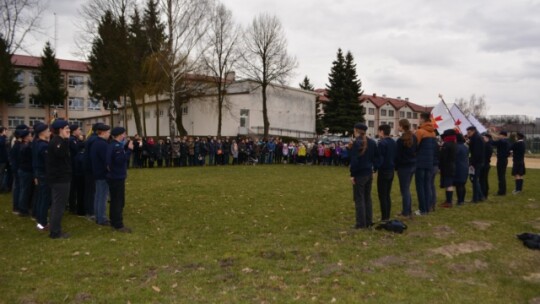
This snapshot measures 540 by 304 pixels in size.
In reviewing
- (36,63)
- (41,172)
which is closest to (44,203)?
(41,172)

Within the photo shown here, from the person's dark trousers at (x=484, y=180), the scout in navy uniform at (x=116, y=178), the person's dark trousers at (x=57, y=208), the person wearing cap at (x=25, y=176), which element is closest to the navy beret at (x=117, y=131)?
the scout in navy uniform at (x=116, y=178)

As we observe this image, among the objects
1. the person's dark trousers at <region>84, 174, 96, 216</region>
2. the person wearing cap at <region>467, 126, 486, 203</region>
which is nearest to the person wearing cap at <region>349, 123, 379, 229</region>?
the person wearing cap at <region>467, 126, 486, 203</region>

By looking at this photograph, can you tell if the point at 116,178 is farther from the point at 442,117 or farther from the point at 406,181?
the point at 442,117

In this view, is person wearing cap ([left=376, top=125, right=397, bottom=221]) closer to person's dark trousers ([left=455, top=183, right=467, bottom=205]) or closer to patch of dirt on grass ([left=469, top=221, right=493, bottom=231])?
patch of dirt on grass ([left=469, top=221, right=493, bottom=231])

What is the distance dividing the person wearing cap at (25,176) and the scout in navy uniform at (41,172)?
0.91 m

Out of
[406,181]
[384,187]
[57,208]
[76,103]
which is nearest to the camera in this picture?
[57,208]

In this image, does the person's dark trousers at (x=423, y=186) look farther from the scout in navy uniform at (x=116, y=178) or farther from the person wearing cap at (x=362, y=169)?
the scout in navy uniform at (x=116, y=178)

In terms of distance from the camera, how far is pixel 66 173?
26.3ft

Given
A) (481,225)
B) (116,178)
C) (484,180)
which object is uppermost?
(116,178)

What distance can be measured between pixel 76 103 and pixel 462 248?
79.4 m

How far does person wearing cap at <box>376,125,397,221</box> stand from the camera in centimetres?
898

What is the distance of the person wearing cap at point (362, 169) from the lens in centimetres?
832

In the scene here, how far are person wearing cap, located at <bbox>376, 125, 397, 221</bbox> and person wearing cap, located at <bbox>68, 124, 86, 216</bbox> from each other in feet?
22.4

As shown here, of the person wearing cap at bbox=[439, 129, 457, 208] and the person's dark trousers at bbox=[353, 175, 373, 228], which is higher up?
Result: the person wearing cap at bbox=[439, 129, 457, 208]
